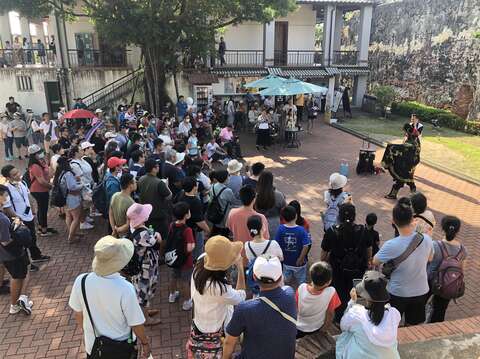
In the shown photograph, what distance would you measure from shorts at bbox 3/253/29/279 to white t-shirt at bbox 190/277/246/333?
2930mm

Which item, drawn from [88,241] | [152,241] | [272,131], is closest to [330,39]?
[272,131]

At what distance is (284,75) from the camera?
69.1 feet

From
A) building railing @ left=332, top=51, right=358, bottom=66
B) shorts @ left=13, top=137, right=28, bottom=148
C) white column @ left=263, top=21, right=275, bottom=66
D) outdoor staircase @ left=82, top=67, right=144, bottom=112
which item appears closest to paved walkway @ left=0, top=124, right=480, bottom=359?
shorts @ left=13, top=137, right=28, bottom=148

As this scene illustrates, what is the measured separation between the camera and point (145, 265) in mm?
4773

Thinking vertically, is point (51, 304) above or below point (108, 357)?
below

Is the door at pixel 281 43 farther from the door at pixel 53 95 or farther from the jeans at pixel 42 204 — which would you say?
the jeans at pixel 42 204

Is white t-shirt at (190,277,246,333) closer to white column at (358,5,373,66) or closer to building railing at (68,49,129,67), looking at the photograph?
building railing at (68,49,129,67)

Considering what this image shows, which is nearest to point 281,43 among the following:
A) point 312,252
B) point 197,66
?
point 197,66

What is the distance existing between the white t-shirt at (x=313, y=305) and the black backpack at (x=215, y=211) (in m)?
2.36

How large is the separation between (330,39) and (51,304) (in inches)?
819

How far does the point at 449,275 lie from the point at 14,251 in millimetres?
5185

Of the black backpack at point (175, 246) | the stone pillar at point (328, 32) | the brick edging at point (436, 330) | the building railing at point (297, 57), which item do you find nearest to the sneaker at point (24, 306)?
the black backpack at point (175, 246)

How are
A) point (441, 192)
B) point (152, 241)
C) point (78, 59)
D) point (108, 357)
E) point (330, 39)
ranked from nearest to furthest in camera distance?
point (108, 357), point (152, 241), point (441, 192), point (78, 59), point (330, 39)

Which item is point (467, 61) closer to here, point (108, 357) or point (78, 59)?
point (78, 59)
